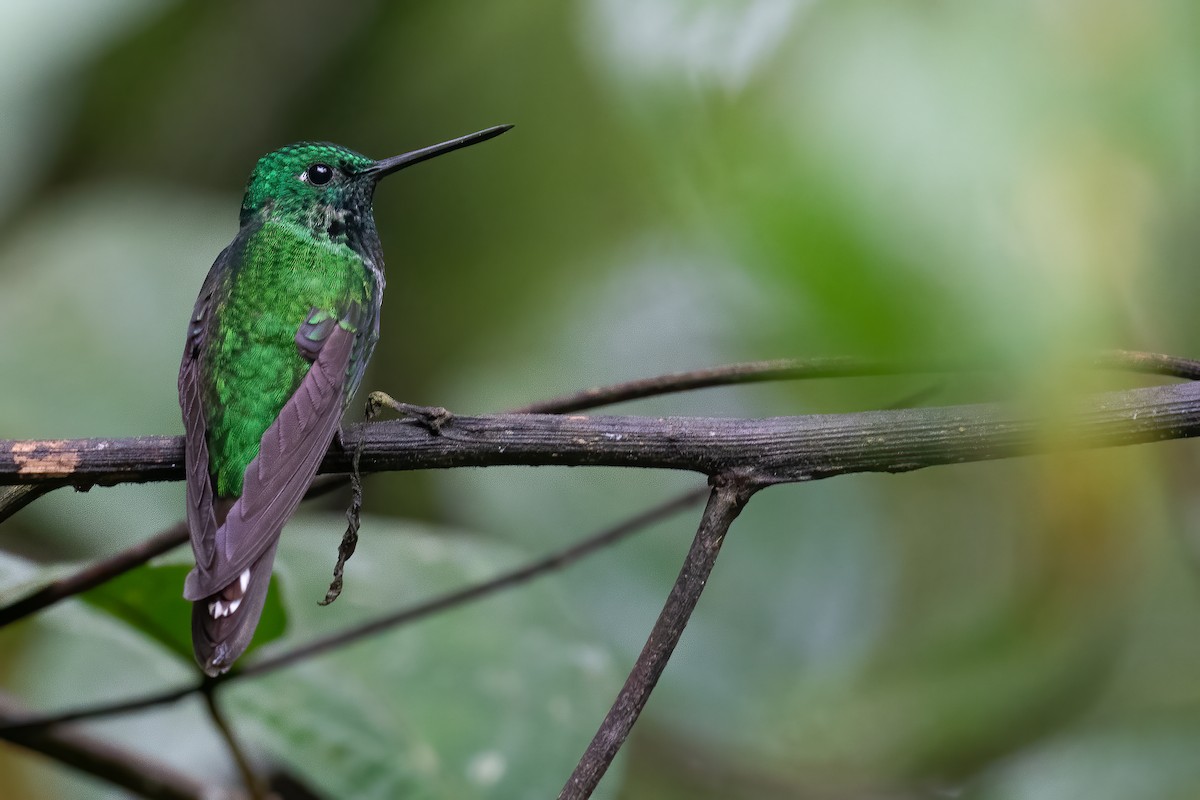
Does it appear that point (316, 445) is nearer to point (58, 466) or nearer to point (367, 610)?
point (58, 466)

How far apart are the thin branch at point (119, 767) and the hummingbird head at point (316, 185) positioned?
2.98ft

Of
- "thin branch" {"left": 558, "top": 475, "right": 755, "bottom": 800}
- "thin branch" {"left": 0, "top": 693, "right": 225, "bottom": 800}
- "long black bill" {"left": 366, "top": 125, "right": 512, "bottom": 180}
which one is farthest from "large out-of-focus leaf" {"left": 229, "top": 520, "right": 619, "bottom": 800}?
"thin branch" {"left": 558, "top": 475, "right": 755, "bottom": 800}

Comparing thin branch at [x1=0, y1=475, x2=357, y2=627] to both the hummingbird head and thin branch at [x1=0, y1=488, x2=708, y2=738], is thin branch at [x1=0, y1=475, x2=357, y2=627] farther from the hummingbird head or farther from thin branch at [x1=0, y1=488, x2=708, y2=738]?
the hummingbird head

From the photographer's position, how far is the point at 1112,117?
24.6 inches

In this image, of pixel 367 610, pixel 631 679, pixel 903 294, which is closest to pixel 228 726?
pixel 367 610

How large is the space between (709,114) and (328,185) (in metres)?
1.42

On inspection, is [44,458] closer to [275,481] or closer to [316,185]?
[275,481]

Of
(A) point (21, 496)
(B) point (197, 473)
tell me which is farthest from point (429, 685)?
(A) point (21, 496)

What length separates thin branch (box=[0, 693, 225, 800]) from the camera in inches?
71.1

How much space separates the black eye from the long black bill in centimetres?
7

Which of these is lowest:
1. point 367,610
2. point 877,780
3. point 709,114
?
point 877,780

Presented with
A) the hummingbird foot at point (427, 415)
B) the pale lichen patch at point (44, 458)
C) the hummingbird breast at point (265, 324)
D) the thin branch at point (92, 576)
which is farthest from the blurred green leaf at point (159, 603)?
the hummingbird foot at point (427, 415)

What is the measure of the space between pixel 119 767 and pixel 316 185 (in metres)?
1.01

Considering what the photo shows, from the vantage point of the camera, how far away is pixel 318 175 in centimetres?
211
